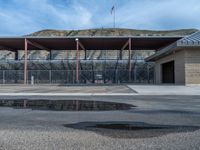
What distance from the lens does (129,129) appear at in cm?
642

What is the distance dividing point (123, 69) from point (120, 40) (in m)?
7.99

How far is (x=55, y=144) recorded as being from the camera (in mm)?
5121

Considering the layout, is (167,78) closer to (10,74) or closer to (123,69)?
(123,69)

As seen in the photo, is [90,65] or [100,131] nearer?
[100,131]

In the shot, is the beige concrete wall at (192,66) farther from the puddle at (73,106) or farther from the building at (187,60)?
the puddle at (73,106)

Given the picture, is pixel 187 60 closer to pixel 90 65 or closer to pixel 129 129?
pixel 129 129

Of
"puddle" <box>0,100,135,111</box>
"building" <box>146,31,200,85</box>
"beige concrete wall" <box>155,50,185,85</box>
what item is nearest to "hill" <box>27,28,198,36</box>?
"beige concrete wall" <box>155,50,185,85</box>

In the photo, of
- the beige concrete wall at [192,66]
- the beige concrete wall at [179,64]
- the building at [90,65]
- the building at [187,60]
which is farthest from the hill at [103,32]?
the beige concrete wall at [192,66]

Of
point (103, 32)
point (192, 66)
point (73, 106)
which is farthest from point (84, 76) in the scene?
point (103, 32)

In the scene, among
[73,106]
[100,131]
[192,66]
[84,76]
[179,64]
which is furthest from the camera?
[84,76]

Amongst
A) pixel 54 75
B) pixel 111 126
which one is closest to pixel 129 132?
pixel 111 126

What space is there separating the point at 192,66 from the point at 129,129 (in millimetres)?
20182

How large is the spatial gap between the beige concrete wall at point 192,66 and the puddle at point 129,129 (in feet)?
62.8

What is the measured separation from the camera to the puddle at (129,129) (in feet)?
19.3
